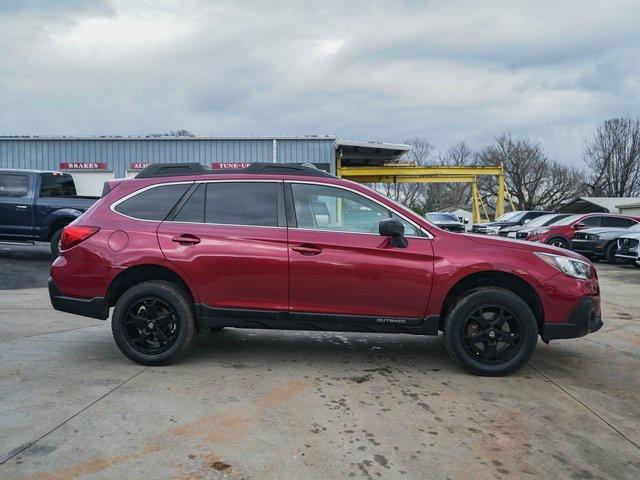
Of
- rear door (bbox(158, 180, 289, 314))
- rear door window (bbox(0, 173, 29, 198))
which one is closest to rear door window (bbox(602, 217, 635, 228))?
rear door (bbox(158, 180, 289, 314))

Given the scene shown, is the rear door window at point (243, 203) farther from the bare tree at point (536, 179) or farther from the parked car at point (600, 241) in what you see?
the bare tree at point (536, 179)

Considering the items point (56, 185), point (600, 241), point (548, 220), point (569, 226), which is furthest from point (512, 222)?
point (56, 185)

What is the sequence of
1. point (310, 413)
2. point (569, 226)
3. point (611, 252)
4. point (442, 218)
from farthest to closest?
point (442, 218) → point (569, 226) → point (611, 252) → point (310, 413)

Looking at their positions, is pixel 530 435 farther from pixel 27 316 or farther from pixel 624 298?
pixel 624 298

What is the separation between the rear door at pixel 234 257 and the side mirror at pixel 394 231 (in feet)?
2.74

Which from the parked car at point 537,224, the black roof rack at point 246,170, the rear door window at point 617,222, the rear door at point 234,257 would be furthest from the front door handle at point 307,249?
the rear door window at point 617,222

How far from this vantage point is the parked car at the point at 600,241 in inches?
625

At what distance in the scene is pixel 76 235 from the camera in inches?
188

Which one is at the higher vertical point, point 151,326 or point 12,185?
point 12,185

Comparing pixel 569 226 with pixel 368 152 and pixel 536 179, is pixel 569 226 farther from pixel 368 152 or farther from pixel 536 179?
pixel 536 179

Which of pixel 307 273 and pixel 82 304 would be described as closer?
pixel 307 273

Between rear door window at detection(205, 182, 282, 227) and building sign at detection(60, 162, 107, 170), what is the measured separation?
21190mm

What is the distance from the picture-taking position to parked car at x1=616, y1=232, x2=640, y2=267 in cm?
1382

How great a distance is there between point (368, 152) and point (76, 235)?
22.9m
